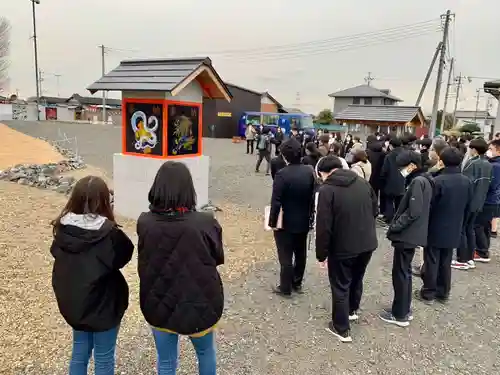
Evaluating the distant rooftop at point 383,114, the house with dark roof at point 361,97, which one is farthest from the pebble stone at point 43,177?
the house with dark roof at point 361,97

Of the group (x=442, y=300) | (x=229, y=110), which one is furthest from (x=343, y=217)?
(x=229, y=110)

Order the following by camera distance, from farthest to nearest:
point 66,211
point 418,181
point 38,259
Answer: point 38,259, point 418,181, point 66,211

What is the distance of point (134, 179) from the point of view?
6.83 m

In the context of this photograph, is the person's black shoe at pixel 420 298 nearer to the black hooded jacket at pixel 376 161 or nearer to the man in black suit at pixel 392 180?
the man in black suit at pixel 392 180

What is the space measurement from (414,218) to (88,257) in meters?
2.80

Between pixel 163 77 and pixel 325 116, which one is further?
pixel 325 116

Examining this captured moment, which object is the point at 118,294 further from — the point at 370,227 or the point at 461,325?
the point at 461,325

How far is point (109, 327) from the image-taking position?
91.6 inches

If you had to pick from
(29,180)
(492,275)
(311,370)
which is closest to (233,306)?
(311,370)

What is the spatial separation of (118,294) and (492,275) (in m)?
4.96

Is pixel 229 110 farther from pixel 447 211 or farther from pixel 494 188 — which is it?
pixel 447 211

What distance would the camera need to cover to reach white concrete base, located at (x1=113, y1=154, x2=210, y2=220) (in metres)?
6.68

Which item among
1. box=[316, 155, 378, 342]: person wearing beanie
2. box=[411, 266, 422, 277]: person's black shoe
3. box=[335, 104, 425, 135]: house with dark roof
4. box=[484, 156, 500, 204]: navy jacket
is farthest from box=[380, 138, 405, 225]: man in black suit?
box=[335, 104, 425, 135]: house with dark roof

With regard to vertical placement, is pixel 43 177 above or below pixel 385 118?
below
